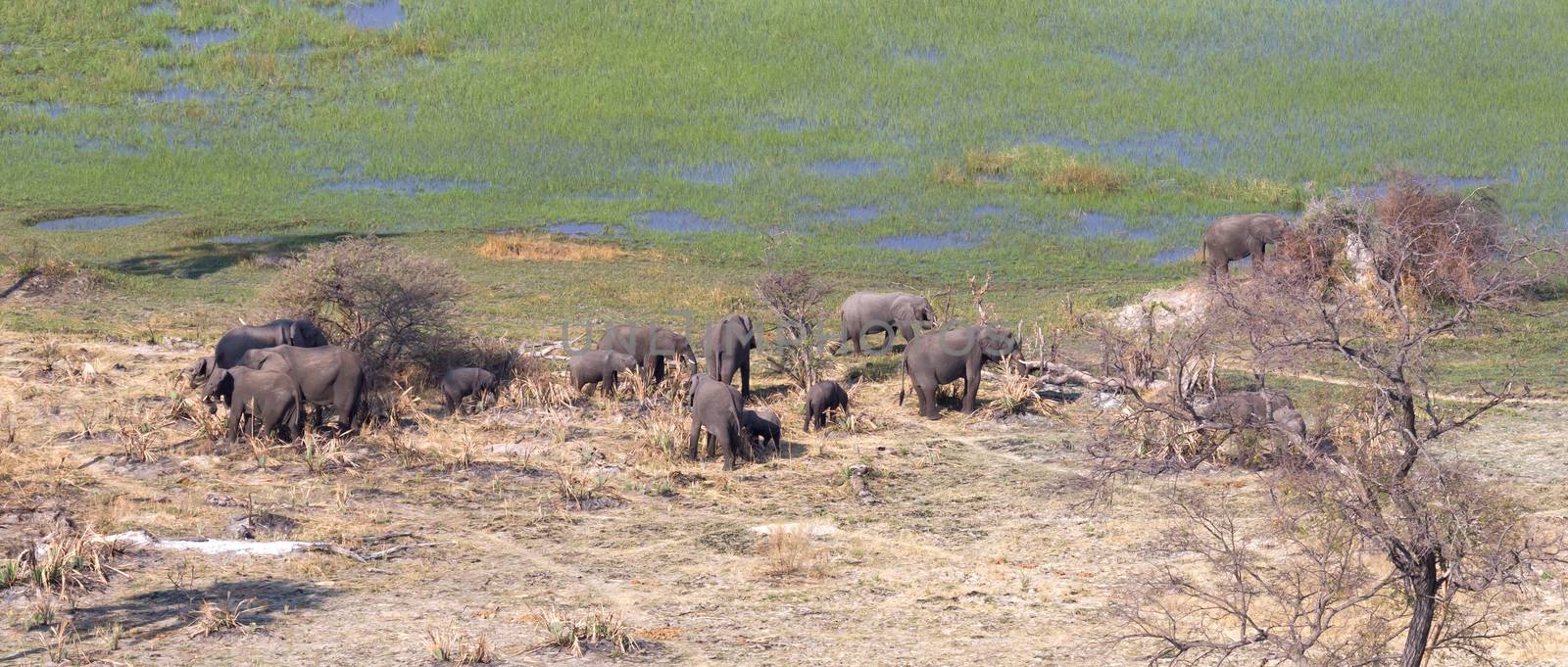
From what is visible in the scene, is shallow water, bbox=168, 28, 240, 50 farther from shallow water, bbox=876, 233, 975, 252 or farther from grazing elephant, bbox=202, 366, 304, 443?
grazing elephant, bbox=202, 366, 304, 443

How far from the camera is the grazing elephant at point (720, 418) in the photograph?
17.1 meters

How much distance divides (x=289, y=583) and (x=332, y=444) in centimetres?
384

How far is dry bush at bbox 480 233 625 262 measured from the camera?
98.2ft

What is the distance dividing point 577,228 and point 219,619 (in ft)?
69.6

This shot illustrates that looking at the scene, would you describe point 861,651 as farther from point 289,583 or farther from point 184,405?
point 184,405

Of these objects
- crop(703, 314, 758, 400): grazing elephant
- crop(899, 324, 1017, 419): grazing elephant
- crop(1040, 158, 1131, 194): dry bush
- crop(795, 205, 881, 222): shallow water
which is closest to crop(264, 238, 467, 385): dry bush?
crop(703, 314, 758, 400): grazing elephant

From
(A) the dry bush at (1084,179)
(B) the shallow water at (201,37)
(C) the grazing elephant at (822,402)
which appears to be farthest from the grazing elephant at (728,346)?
(B) the shallow water at (201,37)

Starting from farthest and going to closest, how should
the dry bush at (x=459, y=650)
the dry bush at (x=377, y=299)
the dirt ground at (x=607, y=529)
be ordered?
the dry bush at (x=377, y=299)
the dirt ground at (x=607, y=529)
the dry bush at (x=459, y=650)

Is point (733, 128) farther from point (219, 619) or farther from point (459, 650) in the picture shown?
point (459, 650)

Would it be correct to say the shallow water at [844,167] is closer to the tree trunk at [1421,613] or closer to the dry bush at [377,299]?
the dry bush at [377,299]

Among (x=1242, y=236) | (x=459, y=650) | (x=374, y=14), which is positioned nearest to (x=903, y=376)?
(x=459, y=650)

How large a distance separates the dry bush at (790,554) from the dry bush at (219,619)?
3844 mm

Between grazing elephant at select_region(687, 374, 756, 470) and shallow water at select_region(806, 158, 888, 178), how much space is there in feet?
64.1

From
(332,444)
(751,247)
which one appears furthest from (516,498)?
(751,247)
